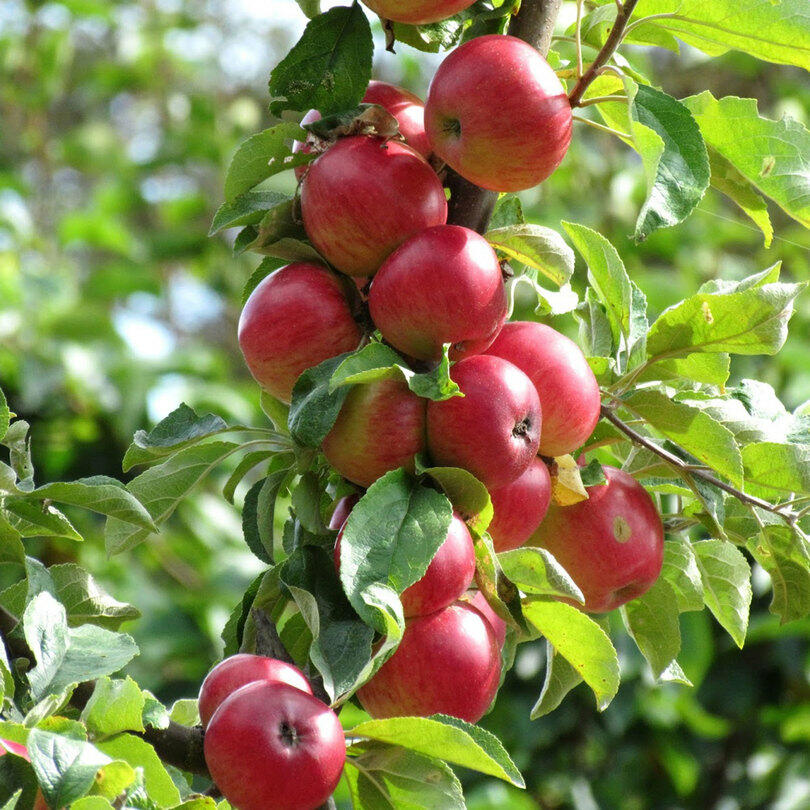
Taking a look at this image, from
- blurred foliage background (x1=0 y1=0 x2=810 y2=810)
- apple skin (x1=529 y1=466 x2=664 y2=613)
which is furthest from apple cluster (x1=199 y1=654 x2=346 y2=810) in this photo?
blurred foliage background (x1=0 y1=0 x2=810 y2=810)

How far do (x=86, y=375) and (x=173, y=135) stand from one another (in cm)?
130

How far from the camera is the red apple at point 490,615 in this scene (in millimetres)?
734

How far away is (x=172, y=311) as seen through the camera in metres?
4.14

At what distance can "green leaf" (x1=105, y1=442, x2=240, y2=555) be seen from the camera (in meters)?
0.81

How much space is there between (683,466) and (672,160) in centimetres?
21

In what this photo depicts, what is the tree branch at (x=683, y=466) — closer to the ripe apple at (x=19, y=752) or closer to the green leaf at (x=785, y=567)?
the green leaf at (x=785, y=567)

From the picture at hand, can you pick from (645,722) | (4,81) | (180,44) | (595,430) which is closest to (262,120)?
(180,44)

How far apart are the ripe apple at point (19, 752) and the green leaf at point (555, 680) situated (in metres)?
0.36

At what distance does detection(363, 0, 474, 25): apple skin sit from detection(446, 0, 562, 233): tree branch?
0.05 m

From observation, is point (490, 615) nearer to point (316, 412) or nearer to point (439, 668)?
point (439, 668)

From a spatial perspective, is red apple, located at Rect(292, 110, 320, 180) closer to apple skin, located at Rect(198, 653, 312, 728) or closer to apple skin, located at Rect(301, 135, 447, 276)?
apple skin, located at Rect(301, 135, 447, 276)

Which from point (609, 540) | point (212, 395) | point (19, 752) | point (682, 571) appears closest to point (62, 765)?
point (19, 752)

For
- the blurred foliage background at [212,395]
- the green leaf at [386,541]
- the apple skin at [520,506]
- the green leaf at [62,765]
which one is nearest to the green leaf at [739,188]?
the apple skin at [520,506]

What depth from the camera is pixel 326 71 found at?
0.74m
